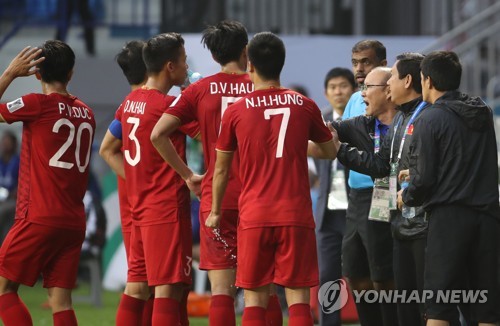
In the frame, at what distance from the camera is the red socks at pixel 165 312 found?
8.34 m

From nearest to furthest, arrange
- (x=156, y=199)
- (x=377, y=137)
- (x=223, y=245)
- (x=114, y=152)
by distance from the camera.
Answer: (x=223, y=245) → (x=156, y=199) → (x=377, y=137) → (x=114, y=152)

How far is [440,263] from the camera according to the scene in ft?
25.0

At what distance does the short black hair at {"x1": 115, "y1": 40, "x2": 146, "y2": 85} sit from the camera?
9172mm

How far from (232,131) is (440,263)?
4.91ft

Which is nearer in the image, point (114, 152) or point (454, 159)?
point (454, 159)

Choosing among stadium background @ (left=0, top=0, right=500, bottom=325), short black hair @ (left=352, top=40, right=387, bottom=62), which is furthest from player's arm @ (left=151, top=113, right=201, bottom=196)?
stadium background @ (left=0, top=0, right=500, bottom=325)

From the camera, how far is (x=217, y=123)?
8.18m

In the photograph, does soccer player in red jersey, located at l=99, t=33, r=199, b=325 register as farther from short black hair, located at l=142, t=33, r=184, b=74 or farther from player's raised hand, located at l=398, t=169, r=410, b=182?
player's raised hand, located at l=398, t=169, r=410, b=182

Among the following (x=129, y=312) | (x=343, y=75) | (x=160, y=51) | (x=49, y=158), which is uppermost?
(x=160, y=51)

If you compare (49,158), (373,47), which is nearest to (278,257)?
(49,158)

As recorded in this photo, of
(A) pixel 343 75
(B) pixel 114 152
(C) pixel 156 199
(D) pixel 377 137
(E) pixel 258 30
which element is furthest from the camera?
(E) pixel 258 30

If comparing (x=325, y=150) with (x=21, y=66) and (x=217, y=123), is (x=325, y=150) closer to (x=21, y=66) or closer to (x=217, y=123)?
(x=217, y=123)

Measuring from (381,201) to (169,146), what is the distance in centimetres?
161

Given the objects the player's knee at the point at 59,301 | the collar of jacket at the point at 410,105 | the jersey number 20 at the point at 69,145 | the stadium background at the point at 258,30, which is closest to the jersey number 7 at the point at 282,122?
the collar of jacket at the point at 410,105
